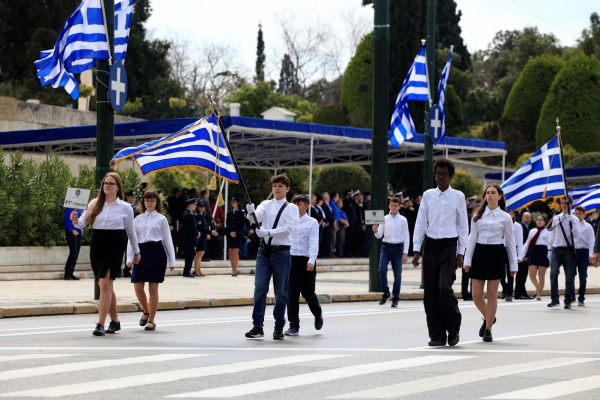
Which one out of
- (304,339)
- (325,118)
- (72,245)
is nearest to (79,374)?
(304,339)

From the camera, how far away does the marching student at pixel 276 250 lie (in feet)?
37.3

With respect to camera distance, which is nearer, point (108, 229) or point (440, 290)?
point (440, 290)

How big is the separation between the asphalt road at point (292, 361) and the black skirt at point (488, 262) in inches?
31.6

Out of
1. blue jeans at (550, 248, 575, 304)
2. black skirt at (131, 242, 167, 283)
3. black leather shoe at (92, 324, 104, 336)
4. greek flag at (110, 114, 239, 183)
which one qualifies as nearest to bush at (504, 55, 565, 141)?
blue jeans at (550, 248, 575, 304)

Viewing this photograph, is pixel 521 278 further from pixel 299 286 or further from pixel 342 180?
pixel 342 180

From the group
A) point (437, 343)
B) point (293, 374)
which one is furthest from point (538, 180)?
point (293, 374)

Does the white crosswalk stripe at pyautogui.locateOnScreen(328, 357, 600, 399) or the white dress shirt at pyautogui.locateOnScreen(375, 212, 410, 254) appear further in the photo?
the white dress shirt at pyautogui.locateOnScreen(375, 212, 410, 254)

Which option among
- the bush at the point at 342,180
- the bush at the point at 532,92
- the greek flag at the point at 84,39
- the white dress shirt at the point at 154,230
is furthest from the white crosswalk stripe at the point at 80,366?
the bush at the point at 532,92

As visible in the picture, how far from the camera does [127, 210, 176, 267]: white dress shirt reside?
40.2 feet

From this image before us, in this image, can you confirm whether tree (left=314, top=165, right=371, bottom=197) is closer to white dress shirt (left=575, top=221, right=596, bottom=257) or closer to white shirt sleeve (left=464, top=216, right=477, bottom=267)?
white dress shirt (left=575, top=221, right=596, bottom=257)

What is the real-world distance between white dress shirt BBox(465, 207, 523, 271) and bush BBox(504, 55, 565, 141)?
47.6 m

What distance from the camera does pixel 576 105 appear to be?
2089 inches

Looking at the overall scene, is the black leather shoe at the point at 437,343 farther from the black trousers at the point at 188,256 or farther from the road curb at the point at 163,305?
the black trousers at the point at 188,256

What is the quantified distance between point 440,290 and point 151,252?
12.4 ft
